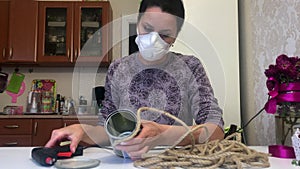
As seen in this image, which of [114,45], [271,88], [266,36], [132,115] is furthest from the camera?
[266,36]

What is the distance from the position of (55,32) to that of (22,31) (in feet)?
0.91

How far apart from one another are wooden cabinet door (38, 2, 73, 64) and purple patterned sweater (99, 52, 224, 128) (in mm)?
1779

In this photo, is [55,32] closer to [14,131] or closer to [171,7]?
[14,131]

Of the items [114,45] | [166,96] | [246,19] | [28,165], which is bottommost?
[28,165]

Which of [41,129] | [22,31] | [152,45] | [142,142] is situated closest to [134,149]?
[142,142]

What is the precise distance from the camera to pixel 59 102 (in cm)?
268

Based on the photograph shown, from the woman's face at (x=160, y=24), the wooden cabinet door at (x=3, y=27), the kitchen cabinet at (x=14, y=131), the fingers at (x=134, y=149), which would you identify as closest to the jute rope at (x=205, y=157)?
the fingers at (x=134, y=149)

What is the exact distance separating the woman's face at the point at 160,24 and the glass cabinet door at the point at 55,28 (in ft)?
6.51

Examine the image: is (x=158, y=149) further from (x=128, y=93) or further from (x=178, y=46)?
(x=178, y=46)

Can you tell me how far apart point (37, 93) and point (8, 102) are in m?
0.31

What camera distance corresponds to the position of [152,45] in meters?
0.75

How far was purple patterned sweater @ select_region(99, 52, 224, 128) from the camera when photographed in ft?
2.65

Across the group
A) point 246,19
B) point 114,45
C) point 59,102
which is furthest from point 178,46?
point 59,102

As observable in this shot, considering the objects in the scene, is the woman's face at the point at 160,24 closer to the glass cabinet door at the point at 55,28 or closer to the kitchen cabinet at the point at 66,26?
the kitchen cabinet at the point at 66,26
